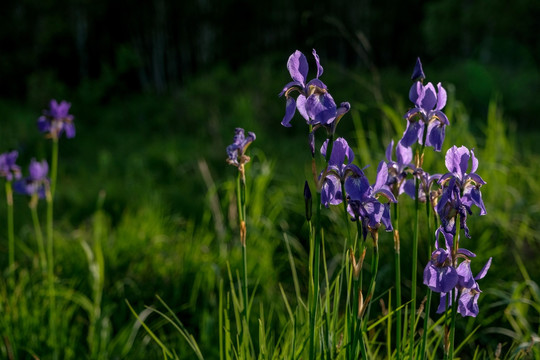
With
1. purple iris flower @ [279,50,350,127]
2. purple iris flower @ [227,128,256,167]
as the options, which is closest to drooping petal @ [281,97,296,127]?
purple iris flower @ [279,50,350,127]

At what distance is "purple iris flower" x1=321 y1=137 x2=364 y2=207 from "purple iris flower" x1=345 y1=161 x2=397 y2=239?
18mm

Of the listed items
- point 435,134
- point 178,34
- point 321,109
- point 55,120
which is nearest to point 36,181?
point 55,120

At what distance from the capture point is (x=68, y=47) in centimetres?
1758

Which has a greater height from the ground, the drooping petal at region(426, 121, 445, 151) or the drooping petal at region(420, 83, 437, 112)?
the drooping petal at region(420, 83, 437, 112)

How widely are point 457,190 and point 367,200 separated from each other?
0.54 feet

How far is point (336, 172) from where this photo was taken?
1.09 m

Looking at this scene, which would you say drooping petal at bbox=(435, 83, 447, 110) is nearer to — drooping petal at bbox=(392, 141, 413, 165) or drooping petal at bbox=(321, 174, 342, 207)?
drooping petal at bbox=(392, 141, 413, 165)

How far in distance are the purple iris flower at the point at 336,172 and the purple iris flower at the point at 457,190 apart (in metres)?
0.16

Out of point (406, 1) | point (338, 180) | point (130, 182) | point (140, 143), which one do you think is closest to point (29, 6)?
point (140, 143)

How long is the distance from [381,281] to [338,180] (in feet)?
5.95

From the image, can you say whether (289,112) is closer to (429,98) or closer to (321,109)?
(321,109)

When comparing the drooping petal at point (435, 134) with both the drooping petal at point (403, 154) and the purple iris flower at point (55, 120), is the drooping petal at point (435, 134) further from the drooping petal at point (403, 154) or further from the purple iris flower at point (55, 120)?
the purple iris flower at point (55, 120)

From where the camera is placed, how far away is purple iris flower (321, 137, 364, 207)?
1.08 meters

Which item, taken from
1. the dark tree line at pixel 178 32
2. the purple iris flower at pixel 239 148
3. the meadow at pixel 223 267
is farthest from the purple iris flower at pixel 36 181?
the dark tree line at pixel 178 32
